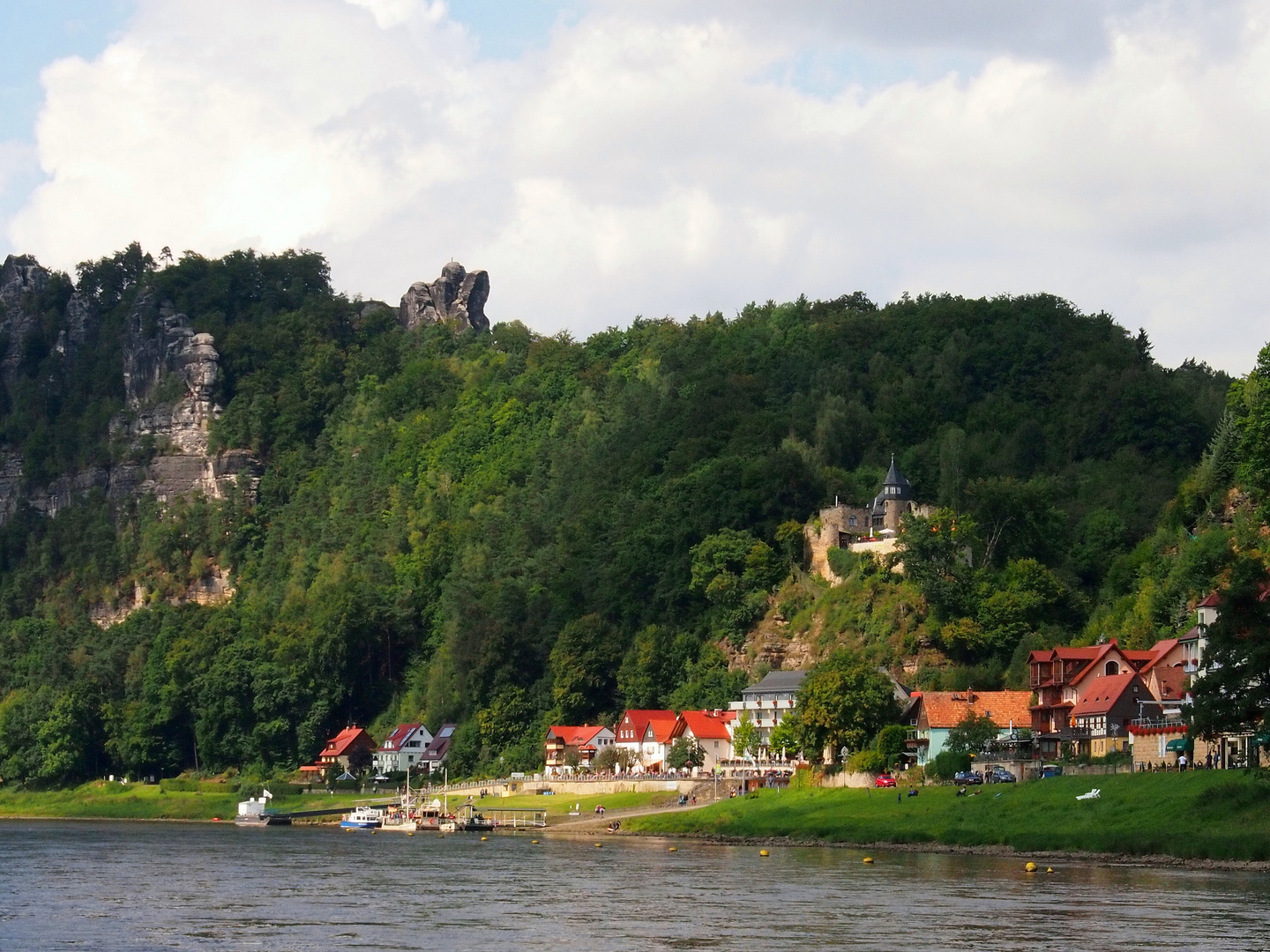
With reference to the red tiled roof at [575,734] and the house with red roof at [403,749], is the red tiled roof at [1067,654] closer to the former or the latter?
the red tiled roof at [575,734]

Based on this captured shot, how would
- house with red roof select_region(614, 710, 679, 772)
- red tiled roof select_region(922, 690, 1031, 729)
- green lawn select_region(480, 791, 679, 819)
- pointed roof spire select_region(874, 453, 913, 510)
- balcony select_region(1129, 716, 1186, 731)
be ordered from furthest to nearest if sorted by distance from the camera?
pointed roof spire select_region(874, 453, 913, 510), house with red roof select_region(614, 710, 679, 772), green lawn select_region(480, 791, 679, 819), red tiled roof select_region(922, 690, 1031, 729), balcony select_region(1129, 716, 1186, 731)

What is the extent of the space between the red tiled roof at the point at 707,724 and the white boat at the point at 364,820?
65.0 feet

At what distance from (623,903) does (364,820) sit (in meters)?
57.6

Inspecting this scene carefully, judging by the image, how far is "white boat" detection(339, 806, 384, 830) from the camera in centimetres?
11829

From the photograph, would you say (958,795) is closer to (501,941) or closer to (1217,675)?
(1217,675)

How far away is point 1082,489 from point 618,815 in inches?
1729

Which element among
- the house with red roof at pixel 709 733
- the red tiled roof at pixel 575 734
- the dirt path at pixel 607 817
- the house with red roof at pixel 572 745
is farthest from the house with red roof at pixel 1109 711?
the red tiled roof at pixel 575 734

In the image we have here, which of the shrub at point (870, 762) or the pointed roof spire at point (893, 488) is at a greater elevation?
the pointed roof spire at point (893, 488)

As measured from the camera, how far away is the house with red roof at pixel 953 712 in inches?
3917

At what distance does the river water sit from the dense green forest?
37.9 metres

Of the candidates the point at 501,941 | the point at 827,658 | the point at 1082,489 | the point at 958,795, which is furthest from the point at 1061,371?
the point at 501,941

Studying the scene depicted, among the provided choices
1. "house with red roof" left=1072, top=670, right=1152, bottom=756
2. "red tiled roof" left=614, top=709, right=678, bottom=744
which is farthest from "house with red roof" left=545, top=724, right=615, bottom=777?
"house with red roof" left=1072, top=670, right=1152, bottom=756

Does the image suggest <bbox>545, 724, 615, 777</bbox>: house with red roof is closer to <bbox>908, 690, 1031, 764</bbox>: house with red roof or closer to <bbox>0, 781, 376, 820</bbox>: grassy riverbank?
<bbox>0, 781, 376, 820</bbox>: grassy riverbank

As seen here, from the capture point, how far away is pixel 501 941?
55969mm
